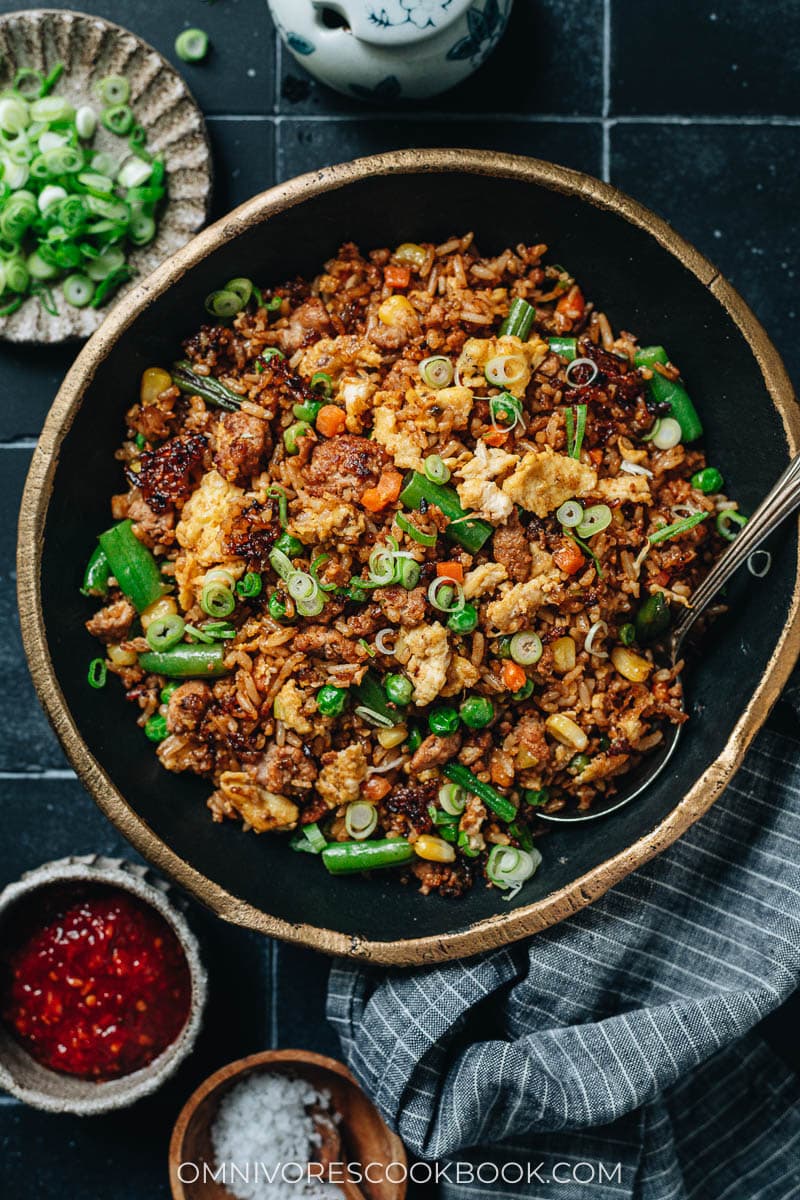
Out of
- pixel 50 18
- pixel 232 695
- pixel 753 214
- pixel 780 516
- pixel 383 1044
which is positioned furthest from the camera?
pixel 753 214

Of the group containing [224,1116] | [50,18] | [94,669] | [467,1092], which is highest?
[50,18]

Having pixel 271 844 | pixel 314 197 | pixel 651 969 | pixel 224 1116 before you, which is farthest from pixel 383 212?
pixel 224 1116

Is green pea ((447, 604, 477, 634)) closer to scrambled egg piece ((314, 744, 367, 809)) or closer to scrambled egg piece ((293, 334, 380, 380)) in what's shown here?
scrambled egg piece ((314, 744, 367, 809))

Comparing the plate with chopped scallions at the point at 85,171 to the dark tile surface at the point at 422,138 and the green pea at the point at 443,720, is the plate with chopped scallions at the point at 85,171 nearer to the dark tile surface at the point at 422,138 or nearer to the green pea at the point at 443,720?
the dark tile surface at the point at 422,138

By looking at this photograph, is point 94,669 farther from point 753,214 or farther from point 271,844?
point 753,214

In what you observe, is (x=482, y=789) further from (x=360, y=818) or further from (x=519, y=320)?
(x=519, y=320)

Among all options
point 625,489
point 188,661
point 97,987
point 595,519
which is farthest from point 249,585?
point 97,987

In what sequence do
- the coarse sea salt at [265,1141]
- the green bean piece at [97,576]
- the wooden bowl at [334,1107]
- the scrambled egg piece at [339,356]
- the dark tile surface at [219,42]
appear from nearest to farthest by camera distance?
the scrambled egg piece at [339,356], the green bean piece at [97,576], the wooden bowl at [334,1107], the coarse sea salt at [265,1141], the dark tile surface at [219,42]

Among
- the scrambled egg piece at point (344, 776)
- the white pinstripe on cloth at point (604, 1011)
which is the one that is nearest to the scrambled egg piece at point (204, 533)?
the scrambled egg piece at point (344, 776)
